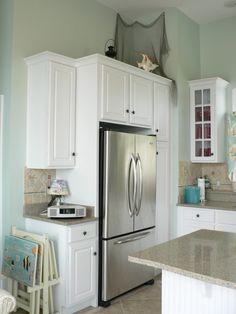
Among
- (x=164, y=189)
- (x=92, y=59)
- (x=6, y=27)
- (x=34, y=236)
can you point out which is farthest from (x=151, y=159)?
(x=6, y=27)

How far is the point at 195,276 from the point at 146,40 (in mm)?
3406

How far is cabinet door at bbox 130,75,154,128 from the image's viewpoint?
3621 mm

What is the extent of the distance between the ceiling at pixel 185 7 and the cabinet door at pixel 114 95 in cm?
123

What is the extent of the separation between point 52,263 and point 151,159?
5.12 feet

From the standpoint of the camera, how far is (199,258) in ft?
5.72

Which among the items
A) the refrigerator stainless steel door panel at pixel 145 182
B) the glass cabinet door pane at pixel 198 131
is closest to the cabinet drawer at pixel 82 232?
the refrigerator stainless steel door panel at pixel 145 182

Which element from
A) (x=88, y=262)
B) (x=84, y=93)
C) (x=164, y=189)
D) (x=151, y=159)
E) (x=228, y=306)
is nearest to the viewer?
(x=228, y=306)

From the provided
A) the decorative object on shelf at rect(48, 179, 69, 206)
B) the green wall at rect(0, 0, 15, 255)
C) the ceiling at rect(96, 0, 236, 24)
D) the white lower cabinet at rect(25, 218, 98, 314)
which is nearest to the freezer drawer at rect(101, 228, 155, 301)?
the white lower cabinet at rect(25, 218, 98, 314)

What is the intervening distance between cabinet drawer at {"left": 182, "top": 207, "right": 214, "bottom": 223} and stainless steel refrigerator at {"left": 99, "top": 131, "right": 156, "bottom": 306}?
62 cm

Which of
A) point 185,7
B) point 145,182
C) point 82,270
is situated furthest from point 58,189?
point 185,7

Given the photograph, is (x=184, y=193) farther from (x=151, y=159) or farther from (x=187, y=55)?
(x=187, y=55)

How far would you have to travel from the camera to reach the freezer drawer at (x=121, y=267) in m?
3.16

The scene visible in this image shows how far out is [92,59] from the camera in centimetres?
319

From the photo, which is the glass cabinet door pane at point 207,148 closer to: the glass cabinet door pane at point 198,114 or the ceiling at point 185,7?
the glass cabinet door pane at point 198,114
